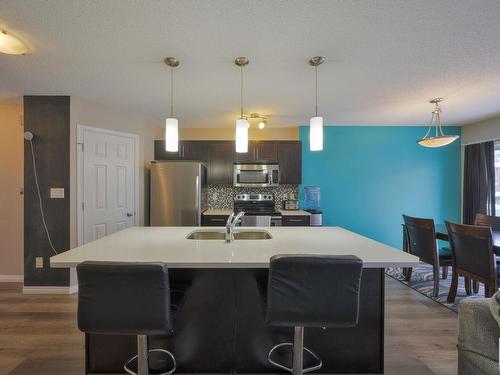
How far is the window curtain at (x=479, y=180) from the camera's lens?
157 inches

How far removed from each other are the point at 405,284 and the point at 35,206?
4.72 meters

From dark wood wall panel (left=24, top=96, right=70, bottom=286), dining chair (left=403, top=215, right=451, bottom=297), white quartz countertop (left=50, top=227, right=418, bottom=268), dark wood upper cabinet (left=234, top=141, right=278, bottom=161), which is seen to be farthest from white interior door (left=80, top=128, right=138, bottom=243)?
dining chair (left=403, top=215, right=451, bottom=297)

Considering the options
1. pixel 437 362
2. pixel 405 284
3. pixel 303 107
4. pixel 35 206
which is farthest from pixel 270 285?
pixel 35 206

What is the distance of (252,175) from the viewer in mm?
4254

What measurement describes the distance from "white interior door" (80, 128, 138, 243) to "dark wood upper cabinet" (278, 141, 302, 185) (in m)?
2.28

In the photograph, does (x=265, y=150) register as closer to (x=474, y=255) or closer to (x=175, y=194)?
(x=175, y=194)

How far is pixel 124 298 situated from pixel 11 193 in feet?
11.7

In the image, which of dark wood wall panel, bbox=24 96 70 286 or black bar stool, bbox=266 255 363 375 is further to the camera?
dark wood wall panel, bbox=24 96 70 286

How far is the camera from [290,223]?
3996 mm

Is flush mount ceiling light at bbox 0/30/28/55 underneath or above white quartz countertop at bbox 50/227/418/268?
above

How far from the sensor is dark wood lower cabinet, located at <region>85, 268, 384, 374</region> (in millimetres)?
1667

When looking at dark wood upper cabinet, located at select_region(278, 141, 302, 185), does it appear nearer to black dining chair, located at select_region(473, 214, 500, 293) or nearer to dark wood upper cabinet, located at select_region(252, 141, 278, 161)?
dark wood upper cabinet, located at select_region(252, 141, 278, 161)

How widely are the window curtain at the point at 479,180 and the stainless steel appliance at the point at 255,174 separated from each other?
125 inches

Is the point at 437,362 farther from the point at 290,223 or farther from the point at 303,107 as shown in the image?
the point at 303,107
